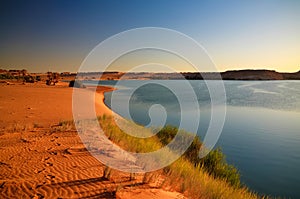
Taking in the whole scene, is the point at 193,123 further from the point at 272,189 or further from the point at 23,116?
the point at 23,116

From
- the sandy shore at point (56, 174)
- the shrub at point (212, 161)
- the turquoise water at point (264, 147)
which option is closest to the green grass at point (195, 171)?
the shrub at point (212, 161)

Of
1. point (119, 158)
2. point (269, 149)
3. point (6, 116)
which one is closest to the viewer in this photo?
point (119, 158)

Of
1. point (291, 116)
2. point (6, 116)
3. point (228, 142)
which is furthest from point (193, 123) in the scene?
point (6, 116)

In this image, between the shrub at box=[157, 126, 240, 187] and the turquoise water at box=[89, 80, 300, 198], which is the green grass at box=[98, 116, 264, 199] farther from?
the turquoise water at box=[89, 80, 300, 198]

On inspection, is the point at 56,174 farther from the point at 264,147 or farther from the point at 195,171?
the point at 264,147

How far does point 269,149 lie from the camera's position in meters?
11.2

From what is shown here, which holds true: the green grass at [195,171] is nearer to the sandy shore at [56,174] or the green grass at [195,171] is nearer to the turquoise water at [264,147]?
the sandy shore at [56,174]

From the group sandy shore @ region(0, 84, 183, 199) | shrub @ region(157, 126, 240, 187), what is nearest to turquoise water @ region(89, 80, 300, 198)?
shrub @ region(157, 126, 240, 187)

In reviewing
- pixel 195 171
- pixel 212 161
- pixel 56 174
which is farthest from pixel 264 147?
pixel 56 174

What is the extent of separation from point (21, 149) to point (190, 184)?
17.0 ft

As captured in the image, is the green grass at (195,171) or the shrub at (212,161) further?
the shrub at (212,161)

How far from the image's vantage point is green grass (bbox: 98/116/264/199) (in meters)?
5.17

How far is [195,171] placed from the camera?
21.4 ft

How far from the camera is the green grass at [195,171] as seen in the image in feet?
17.0
